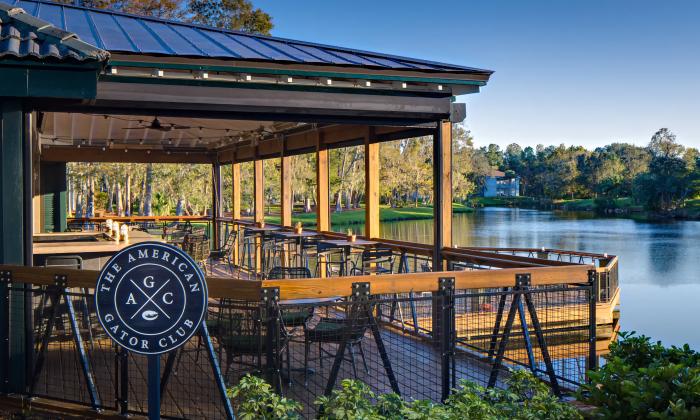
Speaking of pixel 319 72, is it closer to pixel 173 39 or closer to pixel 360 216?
pixel 173 39

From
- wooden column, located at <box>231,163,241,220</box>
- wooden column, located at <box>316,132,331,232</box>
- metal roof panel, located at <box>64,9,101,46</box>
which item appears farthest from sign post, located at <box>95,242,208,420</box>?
wooden column, located at <box>231,163,241,220</box>

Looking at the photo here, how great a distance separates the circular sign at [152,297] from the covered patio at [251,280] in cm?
97

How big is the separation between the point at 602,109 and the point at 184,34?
61945 mm

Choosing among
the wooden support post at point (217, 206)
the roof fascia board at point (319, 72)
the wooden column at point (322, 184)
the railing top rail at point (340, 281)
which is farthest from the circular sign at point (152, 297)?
the wooden support post at point (217, 206)

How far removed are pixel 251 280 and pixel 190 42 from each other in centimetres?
313

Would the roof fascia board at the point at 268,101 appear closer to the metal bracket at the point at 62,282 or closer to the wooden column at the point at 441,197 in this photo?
the wooden column at the point at 441,197

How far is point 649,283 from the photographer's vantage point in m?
23.0

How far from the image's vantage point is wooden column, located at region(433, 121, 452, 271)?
717cm

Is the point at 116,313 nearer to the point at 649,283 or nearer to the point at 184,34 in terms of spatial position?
the point at 184,34

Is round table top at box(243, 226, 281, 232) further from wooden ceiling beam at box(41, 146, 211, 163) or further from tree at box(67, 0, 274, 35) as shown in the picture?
tree at box(67, 0, 274, 35)

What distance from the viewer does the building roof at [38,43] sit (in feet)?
15.1

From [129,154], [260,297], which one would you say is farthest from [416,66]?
[129,154]

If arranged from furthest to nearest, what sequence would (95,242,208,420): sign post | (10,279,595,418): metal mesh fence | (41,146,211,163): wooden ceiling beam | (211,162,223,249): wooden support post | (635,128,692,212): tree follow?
(635,128,692,212): tree, (211,162,223,249): wooden support post, (41,146,211,163): wooden ceiling beam, (10,279,595,418): metal mesh fence, (95,242,208,420): sign post

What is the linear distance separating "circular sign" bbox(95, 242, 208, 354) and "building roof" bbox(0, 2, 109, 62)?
2343 mm
